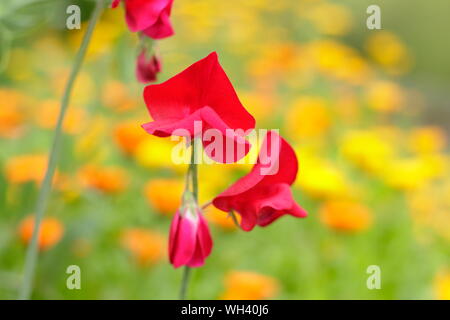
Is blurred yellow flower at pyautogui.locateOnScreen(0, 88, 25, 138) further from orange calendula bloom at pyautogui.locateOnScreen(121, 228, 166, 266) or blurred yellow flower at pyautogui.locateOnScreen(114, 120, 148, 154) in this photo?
orange calendula bloom at pyautogui.locateOnScreen(121, 228, 166, 266)

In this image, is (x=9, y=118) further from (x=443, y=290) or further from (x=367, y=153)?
(x=443, y=290)

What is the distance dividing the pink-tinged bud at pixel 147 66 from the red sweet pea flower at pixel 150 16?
32mm

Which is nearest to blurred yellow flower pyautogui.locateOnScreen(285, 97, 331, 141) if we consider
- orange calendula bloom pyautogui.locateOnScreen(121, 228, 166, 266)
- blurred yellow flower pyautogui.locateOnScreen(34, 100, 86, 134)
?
blurred yellow flower pyautogui.locateOnScreen(34, 100, 86, 134)

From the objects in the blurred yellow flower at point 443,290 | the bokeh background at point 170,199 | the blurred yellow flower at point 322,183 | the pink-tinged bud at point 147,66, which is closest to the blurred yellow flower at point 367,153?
the bokeh background at point 170,199

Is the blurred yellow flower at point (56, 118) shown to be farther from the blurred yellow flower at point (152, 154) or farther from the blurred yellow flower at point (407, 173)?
the blurred yellow flower at point (407, 173)

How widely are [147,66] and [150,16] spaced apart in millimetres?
58

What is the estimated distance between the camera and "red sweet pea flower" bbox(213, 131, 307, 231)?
446 millimetres

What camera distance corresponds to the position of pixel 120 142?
3.42ft

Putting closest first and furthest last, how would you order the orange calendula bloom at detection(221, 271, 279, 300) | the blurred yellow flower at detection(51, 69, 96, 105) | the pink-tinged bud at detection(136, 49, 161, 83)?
the pink-tinged bud at detection(136, 49, 161, 83) < the orange calendula bloom at detection(221, 271, 279, 300) < the blurred yellow flower at detection(51, 69, 96, 105)

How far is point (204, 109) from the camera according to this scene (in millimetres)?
417

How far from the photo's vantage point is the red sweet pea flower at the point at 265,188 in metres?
0.45

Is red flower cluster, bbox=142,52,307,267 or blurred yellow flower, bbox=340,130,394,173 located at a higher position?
blurred yellow flower, bbox=340,130,394,173

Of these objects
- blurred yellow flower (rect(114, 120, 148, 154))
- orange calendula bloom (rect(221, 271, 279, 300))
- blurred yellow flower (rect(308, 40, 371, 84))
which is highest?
blurred yellow flower (rect(308, 40, 371, 84))

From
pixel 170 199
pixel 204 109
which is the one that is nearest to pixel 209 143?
pixel 204 109
